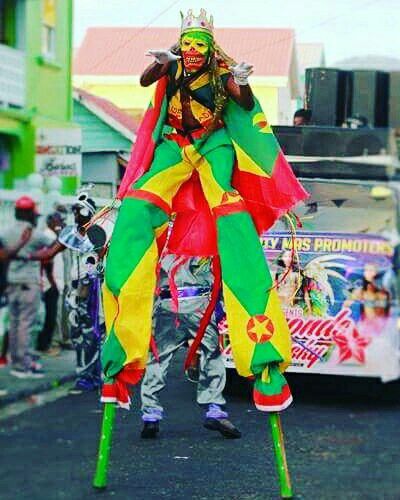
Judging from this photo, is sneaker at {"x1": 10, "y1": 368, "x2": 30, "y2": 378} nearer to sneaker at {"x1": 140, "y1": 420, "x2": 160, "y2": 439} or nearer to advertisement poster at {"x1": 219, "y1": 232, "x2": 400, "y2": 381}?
sneaker at {"x1": 140, "y1": 420, "x2": 160, "y2": 439}

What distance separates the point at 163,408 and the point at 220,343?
→ 180mm

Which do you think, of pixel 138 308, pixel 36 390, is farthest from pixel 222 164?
pixel 36 390

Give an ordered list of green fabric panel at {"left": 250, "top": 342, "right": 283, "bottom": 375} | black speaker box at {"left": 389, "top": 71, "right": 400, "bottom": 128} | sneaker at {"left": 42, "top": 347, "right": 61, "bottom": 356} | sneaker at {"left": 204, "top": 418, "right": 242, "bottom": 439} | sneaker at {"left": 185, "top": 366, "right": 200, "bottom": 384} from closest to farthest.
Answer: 1. black speaker box at {"left": 389, "top": 71, "right": 400, "bottom": 128}
2. green fabric panel at {"left": 250, "top": 342, "right": 283, "bottom": 375}
3. sneaker at {"left": 204, "top": 418, "right": 242, "bottom": 439}
4. sneaker at {"left": 185, "top": 366, "right": 200, "bottom": 384}
5. sneaker at {"left": 42, "top": 347, "right": 61, "bottom": 356}

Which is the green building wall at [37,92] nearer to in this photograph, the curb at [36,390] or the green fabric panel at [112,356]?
the green fabric panel at [112,356]

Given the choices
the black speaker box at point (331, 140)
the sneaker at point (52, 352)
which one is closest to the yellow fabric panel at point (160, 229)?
the black speaker box at point (331, 140)

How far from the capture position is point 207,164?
1552 mm

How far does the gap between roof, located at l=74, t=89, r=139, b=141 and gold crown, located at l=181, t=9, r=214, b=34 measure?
0.16m

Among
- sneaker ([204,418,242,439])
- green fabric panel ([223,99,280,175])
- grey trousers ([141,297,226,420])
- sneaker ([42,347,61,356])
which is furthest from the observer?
sneaker ([42,347,61,356])

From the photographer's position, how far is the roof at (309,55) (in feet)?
4.84

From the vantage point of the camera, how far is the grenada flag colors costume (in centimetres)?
153

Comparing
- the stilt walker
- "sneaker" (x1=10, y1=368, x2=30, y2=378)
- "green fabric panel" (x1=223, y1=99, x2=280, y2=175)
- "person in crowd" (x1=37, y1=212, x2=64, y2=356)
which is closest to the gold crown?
the stilt walker

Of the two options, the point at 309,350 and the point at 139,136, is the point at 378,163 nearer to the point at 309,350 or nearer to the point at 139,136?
the point at 139,136

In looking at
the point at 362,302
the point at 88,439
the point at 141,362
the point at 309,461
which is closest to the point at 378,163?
the point at 362,302

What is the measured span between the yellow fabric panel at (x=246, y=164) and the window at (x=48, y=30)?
1.17 ft
